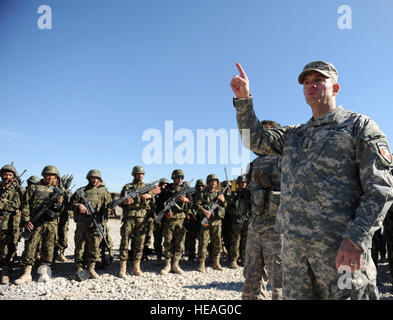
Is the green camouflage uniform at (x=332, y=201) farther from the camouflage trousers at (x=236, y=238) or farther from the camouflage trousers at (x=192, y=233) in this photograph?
the camouflage trousers at (x=192, y=233)

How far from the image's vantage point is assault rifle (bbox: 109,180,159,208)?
7.12m

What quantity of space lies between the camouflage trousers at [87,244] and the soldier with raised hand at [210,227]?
2874 mm

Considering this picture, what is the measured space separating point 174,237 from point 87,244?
234 centimetres

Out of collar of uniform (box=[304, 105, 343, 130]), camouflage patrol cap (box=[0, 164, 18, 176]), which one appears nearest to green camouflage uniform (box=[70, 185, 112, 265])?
camouflage patrol cap (box=[0, 164, 18, 176])

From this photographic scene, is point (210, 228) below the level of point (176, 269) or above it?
above

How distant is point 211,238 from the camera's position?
328 inches

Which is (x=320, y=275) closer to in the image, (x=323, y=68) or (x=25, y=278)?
(x=323, y=68)

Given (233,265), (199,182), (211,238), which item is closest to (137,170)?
(199,182)

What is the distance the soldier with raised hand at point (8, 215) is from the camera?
6.45 meters

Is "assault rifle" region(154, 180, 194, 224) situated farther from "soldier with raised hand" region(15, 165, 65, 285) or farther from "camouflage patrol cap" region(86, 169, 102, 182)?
"soldier with raised hand" region(15, 165, 65, 285)

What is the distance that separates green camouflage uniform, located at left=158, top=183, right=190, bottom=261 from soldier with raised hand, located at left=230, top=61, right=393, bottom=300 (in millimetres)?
5755

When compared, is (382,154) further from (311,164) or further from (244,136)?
(244,136)
